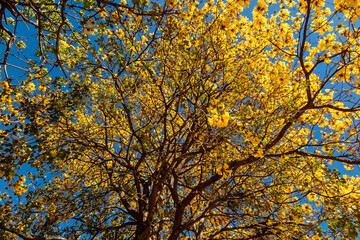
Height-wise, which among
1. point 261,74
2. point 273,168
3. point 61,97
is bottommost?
point 273,168

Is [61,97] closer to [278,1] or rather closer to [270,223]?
[278,1]

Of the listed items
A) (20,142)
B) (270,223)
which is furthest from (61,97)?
(270,223)

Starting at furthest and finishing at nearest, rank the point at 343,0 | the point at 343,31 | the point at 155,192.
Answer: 1. the point at 155,192
2. the point at 343,31
3. the point at 343,0

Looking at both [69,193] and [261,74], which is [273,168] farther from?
[69,193]

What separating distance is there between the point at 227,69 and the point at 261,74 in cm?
68

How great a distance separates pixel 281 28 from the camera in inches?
147

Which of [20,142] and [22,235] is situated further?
[22,235]

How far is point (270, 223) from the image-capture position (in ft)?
13.6

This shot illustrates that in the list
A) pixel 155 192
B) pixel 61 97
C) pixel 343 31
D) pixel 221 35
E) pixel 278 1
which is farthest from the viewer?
pixel 221 35

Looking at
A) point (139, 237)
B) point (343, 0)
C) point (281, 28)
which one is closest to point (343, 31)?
point (343, 0)

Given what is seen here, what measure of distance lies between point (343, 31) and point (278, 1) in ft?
3.28

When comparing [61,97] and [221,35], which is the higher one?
[221,35]

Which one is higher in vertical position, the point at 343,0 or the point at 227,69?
the point at 227,69

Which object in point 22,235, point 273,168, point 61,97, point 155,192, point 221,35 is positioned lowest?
point 22,235
